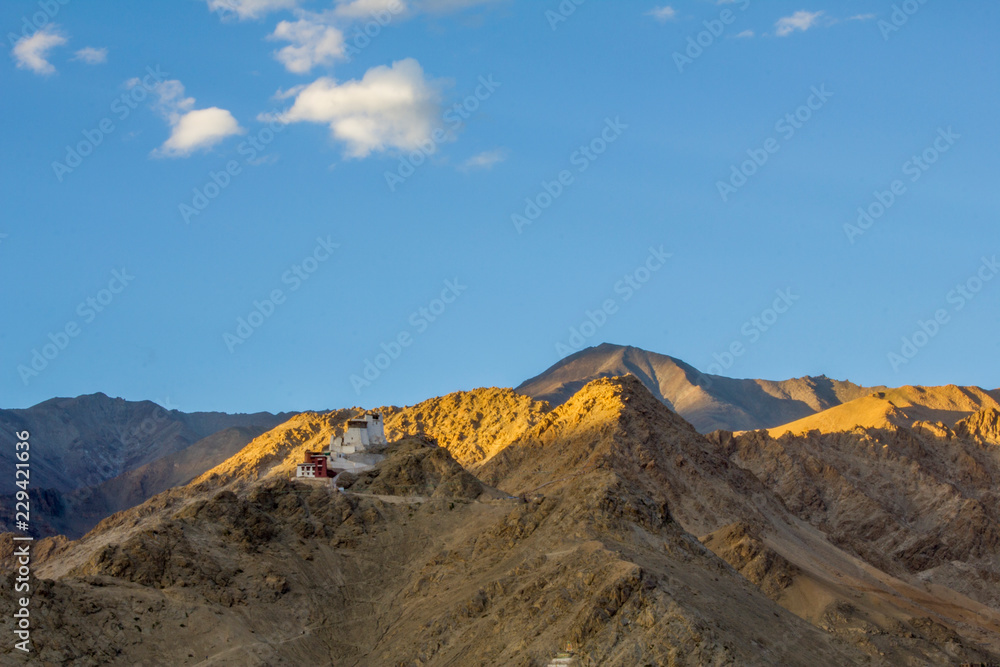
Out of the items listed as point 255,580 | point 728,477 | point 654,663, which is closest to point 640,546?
point 654,663

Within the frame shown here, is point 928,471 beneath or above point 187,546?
beneath

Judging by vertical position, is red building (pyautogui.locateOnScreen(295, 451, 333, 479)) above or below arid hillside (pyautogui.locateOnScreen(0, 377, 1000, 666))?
above

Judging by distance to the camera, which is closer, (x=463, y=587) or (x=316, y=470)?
(x=463, y=587)

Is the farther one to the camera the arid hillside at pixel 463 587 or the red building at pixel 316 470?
the red building at pixel 316 470

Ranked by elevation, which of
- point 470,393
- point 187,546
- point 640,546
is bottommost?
point 640,546

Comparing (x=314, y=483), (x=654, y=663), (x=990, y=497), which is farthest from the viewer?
(x=990, y=497)

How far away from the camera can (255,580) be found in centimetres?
8556

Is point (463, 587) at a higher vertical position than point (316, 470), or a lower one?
lower

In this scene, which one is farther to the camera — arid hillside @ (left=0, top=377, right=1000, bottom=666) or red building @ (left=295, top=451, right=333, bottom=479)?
red building @ (left=295, top=451, right=333, bottom=479)

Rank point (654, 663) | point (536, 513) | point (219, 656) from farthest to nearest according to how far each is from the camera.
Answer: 1. point (536, 513)
2. point (219, 656)
3. point (654, 663)

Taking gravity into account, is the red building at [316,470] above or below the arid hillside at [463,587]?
above

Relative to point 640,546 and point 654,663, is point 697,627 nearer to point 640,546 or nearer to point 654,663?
point 654,663

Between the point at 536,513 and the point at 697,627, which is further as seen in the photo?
the point at 536,513

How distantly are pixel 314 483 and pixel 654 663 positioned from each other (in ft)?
150
